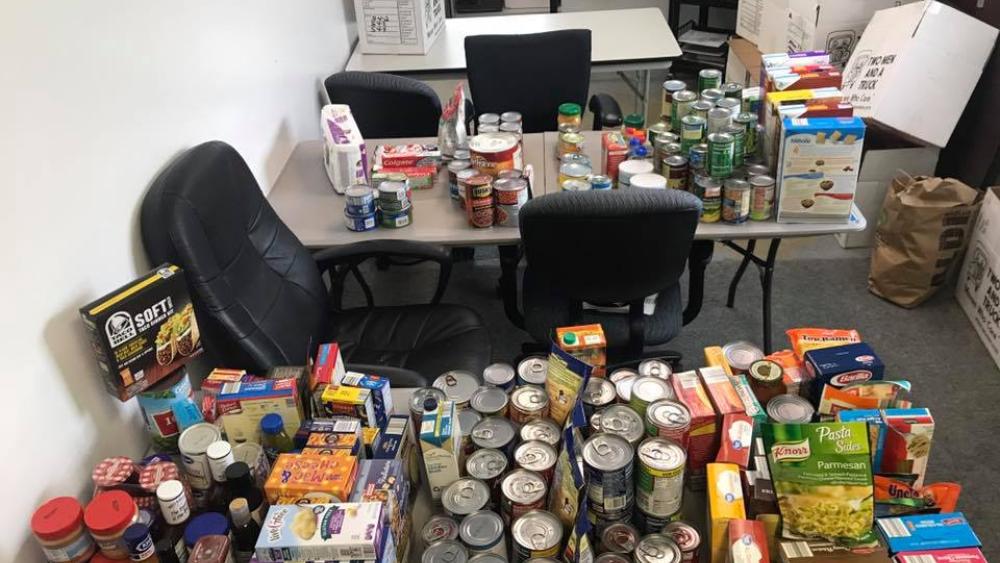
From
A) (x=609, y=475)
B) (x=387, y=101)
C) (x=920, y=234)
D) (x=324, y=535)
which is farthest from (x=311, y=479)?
(x=920, y=234)

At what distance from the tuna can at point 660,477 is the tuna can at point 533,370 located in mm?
271

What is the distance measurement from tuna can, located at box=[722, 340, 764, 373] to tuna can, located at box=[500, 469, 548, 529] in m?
0.47

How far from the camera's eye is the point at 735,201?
2182 millimetres

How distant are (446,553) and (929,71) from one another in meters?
2.79

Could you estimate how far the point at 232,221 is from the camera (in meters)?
1.87

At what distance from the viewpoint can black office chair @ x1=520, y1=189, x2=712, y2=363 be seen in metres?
1.90

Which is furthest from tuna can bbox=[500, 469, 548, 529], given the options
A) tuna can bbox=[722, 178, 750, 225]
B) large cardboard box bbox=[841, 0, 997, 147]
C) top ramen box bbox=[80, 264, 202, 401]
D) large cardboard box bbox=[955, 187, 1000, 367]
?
large cardboard box bbox=[841, 0, 997, 147]

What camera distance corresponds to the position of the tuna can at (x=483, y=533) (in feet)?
3.83

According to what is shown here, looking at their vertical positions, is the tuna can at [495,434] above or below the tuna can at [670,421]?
below

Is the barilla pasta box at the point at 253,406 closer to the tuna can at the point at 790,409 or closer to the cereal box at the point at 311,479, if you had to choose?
the cereal box at the point at 311,479

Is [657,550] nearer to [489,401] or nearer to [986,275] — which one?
[489,401]

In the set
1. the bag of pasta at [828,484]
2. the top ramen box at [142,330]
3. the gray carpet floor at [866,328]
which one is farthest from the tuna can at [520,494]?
→ the gray carpet floor at [866,328]

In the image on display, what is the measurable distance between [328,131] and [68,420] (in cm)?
132

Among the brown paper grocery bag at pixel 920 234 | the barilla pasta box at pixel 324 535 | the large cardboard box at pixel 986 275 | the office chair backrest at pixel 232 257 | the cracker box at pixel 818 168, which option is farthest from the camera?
the brown paper grocery bag at pixel 920 234
